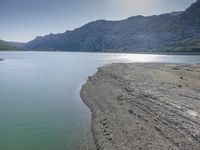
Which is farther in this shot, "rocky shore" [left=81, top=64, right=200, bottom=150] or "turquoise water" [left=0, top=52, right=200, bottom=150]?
"turquoise water" [left=0, top=52, right=200, bottom=150]

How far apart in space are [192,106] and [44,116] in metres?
19.3

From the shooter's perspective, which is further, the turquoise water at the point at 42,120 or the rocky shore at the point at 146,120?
the turquoise water at the point at 42,120

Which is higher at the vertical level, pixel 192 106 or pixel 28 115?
pixel 192 106

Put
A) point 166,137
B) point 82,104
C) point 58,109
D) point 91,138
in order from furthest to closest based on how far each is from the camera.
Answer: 1. point 82,104
2. point 58,109
3. point 91,138
4. point 166,137

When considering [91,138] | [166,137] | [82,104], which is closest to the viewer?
[166,137]

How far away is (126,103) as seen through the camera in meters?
35.0

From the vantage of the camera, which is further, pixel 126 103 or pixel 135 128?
pixel 126 103

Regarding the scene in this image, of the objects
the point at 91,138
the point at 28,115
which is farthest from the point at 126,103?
the point at 28,115

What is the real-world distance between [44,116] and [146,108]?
1366cm

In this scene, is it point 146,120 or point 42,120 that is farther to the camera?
point 42,120

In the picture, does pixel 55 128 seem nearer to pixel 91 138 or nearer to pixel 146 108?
pixel 91 138

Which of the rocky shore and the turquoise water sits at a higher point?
the rocky shore

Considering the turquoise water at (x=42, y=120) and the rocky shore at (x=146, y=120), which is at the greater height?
the rocky shore at (x=146, y=120)

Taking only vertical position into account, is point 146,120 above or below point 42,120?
above
